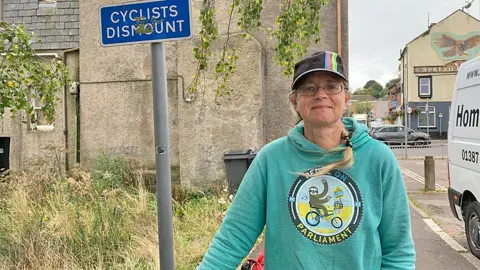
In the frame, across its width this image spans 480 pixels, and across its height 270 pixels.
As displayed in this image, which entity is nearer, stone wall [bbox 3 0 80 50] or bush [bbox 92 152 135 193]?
bush [bbox 92 152 135 193]

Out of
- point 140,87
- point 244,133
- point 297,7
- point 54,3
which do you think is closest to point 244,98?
point 244,133

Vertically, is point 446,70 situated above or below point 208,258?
above

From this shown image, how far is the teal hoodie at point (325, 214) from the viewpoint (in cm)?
157

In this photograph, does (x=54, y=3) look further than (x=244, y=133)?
Yes

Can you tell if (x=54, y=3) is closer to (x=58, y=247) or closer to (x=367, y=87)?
(x=58, y=247)

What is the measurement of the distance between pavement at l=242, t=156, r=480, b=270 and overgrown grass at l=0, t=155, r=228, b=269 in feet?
3.08

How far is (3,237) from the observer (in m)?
4.44

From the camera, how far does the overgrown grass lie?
13.6ft

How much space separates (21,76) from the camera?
420cm

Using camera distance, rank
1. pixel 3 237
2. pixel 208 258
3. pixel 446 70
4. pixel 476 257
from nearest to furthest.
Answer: pixel 208 258, pixel 3 237, pixel 476 257, pixel 446 70

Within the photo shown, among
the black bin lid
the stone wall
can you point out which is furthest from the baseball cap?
the stone wall

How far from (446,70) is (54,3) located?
3354 centimetres

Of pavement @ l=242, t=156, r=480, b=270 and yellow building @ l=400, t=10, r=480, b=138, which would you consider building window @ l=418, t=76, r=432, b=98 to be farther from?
pavement @ l=242, t=156, r=480, b=270

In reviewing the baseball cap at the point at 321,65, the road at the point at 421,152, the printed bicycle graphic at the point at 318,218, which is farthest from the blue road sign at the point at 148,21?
the road at the point at 421,152
